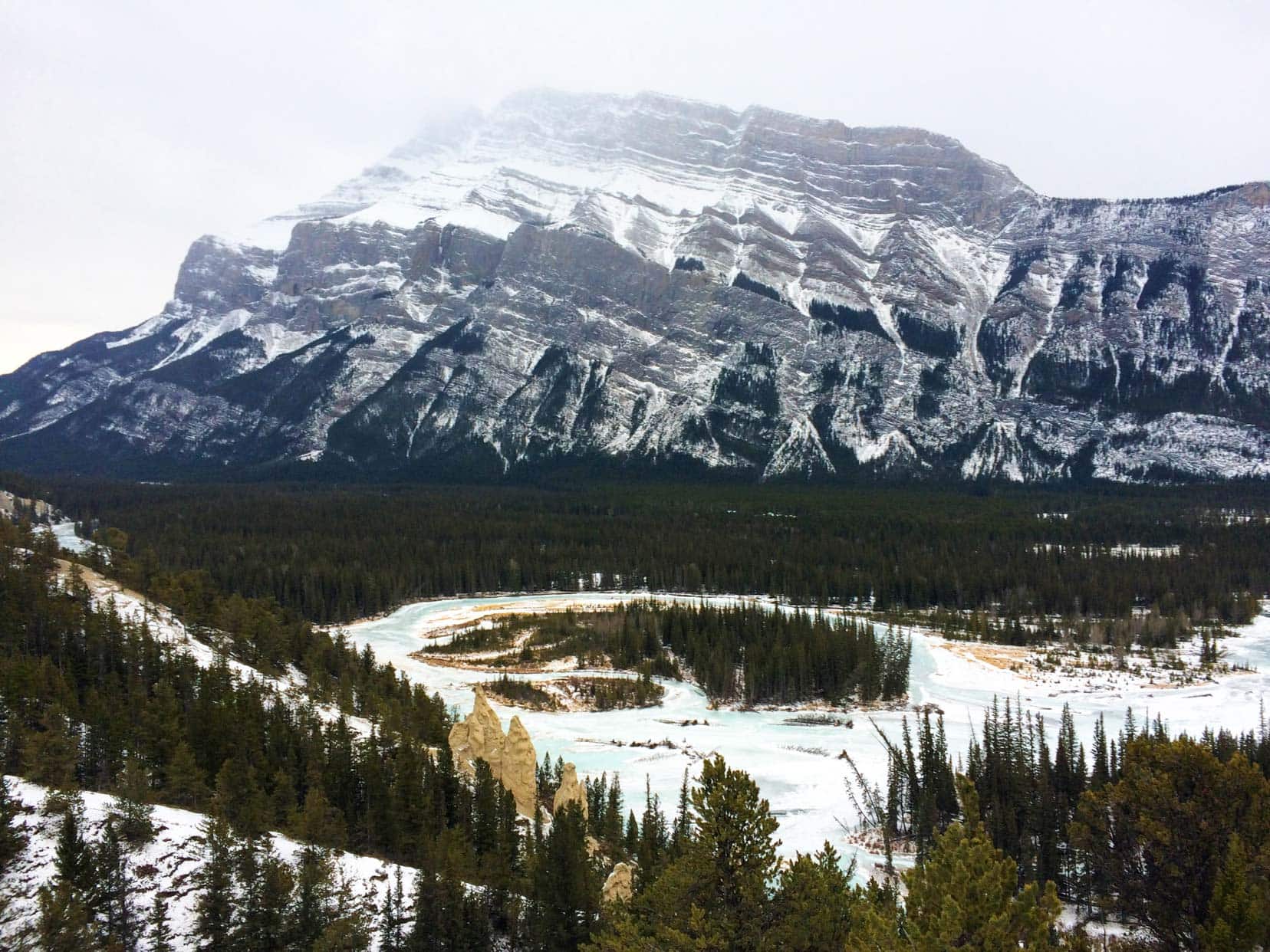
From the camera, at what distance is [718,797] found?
2022 centimetres

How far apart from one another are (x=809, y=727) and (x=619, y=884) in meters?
43.8

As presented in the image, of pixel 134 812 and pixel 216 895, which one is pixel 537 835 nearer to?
pixel 216 895

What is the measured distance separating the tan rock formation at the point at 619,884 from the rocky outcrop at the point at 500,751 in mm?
14630

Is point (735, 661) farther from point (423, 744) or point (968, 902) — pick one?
point (968, 902)

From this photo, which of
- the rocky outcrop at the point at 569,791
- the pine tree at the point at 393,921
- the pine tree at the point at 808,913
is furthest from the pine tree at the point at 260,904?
the pine tree at the point at 808,913

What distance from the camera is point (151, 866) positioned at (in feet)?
106

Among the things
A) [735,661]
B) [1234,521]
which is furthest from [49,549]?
[1234,521]

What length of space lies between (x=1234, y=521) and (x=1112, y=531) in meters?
28.7

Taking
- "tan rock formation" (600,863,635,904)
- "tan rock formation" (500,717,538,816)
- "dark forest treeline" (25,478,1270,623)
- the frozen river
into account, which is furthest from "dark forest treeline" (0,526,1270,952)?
"dark forest treeline" (25,478,1270,623)

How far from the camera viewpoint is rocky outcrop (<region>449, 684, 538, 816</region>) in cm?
4988

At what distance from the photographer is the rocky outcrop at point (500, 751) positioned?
49.9 m

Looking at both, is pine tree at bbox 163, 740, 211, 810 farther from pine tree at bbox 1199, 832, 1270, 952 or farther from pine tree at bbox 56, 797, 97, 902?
pine tree at bbox 1199, 832, 1270, 952

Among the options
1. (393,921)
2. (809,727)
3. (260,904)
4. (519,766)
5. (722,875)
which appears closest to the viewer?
(722,875)

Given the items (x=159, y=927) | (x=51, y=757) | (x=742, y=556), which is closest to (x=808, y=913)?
(x=159, y=927)
